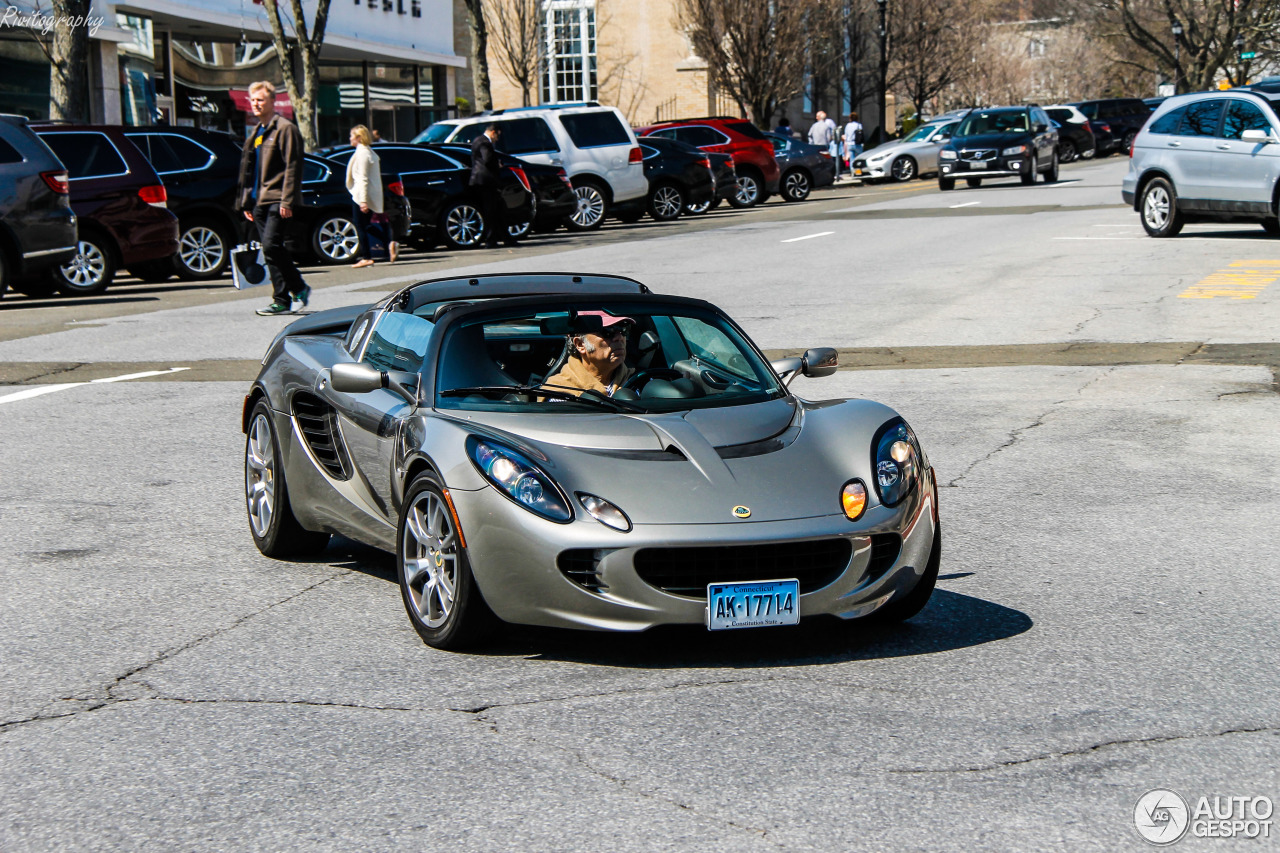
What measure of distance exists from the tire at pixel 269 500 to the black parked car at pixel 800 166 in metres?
31.6

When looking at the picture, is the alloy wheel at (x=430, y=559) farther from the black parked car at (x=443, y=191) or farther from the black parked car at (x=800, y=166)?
the black parked car at (x=800, y=166)

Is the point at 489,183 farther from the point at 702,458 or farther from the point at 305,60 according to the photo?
the point at 702,458

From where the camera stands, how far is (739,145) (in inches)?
1411

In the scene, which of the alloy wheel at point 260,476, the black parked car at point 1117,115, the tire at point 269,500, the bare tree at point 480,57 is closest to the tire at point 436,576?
the tire at point 269,500

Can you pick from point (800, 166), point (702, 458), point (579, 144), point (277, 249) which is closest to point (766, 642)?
point (702, 458)

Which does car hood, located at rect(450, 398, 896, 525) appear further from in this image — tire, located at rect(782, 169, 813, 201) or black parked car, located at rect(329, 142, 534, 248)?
tire, located at rect(782, 169, 813, 201)

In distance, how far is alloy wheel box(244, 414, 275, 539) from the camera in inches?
276

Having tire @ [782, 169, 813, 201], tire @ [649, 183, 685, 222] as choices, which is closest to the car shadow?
tire @ [649, 183, 685, 222]

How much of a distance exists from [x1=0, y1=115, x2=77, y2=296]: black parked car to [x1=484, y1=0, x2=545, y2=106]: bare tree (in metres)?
35.2

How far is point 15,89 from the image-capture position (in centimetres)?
3244

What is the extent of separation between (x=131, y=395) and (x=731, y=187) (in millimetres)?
23477

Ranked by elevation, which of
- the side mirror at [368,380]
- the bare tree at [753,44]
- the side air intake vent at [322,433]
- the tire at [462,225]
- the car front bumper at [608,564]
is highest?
the bare tree at [753,44]

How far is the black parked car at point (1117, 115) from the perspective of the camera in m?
59.1

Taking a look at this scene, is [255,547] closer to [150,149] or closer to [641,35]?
[150,149]
